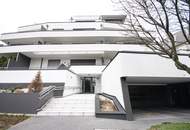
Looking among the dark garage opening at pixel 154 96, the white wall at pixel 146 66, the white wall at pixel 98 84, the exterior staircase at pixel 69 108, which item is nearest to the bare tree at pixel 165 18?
the white wall at pixel 146 66

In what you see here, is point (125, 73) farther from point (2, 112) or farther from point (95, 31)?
point (95, 31)

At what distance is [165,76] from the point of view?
1008cm

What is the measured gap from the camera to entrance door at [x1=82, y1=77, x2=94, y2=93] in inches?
988

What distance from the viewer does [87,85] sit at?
83.8 feet

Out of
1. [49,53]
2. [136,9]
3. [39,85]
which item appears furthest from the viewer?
[49,53]

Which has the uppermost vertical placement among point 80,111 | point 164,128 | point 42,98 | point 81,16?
point 81,16

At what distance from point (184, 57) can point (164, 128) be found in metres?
5.72

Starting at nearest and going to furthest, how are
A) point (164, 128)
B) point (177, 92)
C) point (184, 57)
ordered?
point (164, 128)
point (184, 57)
point (177, 92)

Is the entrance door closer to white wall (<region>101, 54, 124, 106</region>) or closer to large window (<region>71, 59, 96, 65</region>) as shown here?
large window (<region>71, 59, 96, 65</region>)

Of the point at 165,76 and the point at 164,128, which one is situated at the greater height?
the point at 165,76

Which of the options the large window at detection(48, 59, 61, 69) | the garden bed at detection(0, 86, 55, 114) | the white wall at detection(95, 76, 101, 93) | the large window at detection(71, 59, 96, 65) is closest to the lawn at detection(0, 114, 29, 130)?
the garden bed at detection(0, 86, 55, 114)

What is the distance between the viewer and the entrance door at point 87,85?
25.1 m

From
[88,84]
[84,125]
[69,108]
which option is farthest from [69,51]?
[84,125]

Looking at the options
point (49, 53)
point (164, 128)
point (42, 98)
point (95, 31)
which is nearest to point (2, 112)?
point (42, 98)
